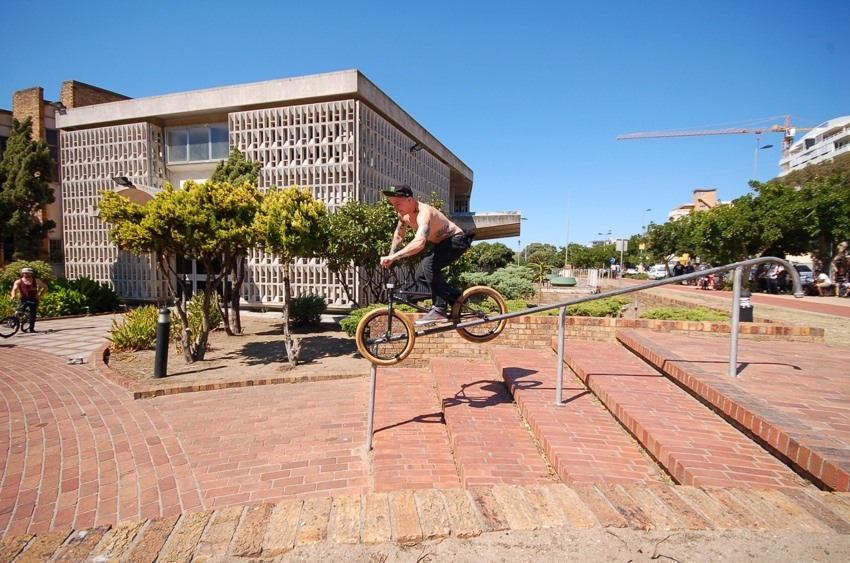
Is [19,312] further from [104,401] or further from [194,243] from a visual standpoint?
[104,401]

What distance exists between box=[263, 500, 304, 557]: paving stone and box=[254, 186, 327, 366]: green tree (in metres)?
5.48

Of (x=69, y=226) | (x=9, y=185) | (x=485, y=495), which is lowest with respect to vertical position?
(x=485, y=495)

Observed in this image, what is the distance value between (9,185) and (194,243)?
1984 cm

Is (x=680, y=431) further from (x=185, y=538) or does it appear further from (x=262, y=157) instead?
(x=262, y=157)

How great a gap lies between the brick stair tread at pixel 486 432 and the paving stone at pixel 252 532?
145 centimetres

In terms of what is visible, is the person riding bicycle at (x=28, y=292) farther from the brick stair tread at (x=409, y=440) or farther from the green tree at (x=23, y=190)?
the green tree at (x=23, y=190)

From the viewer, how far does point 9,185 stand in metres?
19.1

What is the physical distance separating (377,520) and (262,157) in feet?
51.6

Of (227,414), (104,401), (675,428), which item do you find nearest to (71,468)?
(227,414)

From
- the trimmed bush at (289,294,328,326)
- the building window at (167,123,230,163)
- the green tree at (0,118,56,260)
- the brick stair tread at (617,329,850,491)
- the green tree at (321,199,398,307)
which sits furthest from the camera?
the green tree at (0,118,56,260)

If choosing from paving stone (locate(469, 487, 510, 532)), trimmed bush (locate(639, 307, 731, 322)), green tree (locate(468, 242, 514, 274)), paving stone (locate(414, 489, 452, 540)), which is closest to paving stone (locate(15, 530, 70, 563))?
paving stone (locate(414, 489, 452, 540))

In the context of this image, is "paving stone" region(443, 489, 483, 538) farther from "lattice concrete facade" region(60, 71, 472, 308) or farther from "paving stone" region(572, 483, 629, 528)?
"lattice concrete facade" region(60, 71, 472, 308)

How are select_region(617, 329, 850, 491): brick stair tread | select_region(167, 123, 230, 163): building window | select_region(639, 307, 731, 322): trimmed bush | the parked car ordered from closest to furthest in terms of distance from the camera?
1. select_region(617, 329, 850, 491): brick stair tread
2. select_region(639, 307, 731, 322): trimmed bush
3. select_region(167, 123, 230, 163): building window
4. the parked car

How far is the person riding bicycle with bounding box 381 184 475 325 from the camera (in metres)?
3.78
